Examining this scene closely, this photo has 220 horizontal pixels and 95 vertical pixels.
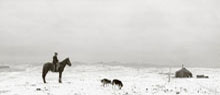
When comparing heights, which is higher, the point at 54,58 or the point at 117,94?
the point at 54,58

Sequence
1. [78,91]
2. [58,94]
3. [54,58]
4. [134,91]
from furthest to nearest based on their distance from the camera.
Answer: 1. [54,58]
2. [134,91]
3. [78,91]
4. [58,94]

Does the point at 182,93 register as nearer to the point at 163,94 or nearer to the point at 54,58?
the point at 163,94

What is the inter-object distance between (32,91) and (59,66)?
19.7 ft

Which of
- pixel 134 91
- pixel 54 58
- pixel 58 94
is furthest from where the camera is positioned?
pixel 54 58

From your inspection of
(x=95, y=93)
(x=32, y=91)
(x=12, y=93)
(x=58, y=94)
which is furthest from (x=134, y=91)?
(x=12, y=93)

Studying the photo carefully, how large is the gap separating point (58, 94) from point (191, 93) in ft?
41.3

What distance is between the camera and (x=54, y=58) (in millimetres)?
26406

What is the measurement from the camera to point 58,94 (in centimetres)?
2031

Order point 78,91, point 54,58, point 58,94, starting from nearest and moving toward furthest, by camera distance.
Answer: point 58,94
point 78,91
point 54,58

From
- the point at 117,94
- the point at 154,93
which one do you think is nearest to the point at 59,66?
the point at 117,94

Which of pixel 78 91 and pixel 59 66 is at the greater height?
pixel 59 66

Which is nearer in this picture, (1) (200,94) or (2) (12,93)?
(2) (12,93)

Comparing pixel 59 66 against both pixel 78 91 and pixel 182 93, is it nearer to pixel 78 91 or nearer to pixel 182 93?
pixel 78 91

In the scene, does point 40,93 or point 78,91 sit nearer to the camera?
point 40,93
